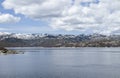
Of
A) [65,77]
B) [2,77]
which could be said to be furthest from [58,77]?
[2,77]

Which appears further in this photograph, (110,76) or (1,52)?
(1,52)

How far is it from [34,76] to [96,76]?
15.3 metres

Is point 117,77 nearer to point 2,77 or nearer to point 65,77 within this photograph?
point 65,77

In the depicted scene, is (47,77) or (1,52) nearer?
(47,77)

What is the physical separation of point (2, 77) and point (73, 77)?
17238 mm

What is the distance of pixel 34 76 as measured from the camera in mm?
60031

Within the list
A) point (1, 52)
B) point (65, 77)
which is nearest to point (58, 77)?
point (65, 77)

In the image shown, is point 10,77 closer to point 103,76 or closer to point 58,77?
point 58,77

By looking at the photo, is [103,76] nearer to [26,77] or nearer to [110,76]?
[110,76]

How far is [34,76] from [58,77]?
6194 millimetres

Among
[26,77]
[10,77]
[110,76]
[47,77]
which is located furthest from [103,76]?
[10,77]

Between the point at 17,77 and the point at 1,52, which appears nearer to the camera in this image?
the point at 17,77

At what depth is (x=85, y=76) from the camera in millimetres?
59875

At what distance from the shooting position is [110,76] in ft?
197
